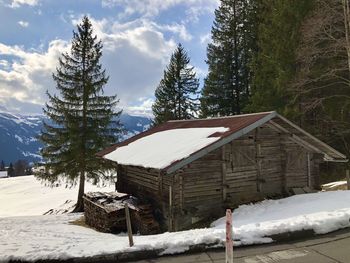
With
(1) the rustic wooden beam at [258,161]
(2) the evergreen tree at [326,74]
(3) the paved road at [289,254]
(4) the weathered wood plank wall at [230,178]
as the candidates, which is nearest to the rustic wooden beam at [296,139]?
(4) the weathered wood plank wall at [230,178]

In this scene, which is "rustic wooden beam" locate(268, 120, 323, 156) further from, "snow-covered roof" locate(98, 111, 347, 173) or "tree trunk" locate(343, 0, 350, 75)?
"tree trunk" locate(343, 0, 350, 75)

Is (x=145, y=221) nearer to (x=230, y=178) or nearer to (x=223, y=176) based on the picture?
(x=223, y=176)

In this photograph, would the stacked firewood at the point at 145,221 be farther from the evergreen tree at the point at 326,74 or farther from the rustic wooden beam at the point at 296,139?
the evergreen tree at the point at 326,74

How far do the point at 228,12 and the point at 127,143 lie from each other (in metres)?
19.1

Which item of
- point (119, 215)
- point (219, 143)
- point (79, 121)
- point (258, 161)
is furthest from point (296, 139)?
point (79, 121)

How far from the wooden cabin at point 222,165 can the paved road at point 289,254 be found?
19.3ft

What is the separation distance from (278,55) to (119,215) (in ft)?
51.0

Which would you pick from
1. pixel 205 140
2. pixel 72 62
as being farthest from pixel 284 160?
pixel 72 62

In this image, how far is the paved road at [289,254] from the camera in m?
7.61

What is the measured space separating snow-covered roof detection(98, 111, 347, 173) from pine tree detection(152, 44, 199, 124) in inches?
798

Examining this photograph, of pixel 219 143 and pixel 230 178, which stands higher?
pixel 219 143

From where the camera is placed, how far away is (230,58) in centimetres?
3612

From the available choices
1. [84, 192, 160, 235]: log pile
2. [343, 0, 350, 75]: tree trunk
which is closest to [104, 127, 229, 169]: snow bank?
[84, 192, 160, 235]: log pile

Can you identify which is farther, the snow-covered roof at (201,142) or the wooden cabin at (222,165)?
the wooden cabin at (222,165)
